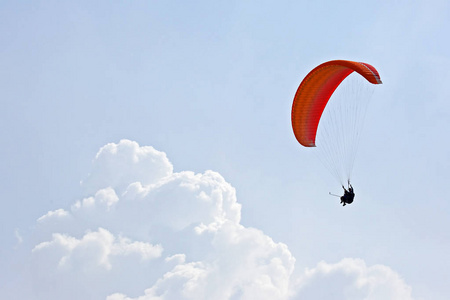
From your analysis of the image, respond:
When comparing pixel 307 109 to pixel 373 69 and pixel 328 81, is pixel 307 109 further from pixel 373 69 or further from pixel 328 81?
pixel 373 69

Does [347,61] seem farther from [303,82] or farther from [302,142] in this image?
[302,142]

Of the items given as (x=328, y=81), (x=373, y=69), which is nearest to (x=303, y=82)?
(x=328, y=81)

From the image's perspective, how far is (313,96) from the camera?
74875 mm

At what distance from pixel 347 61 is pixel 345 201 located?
12264mm

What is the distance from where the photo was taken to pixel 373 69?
6788 centimetres

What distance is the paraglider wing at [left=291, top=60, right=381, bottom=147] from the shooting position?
72.5 m

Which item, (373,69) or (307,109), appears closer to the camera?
(373,69)

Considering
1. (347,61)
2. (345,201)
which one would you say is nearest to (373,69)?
(347,61)

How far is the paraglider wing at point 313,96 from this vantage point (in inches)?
2854

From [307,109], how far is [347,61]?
25.3 ft

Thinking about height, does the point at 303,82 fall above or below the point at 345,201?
above

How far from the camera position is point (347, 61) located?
228ft

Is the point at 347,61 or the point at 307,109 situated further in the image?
the point at 307,109

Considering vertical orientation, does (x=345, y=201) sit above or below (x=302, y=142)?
below
